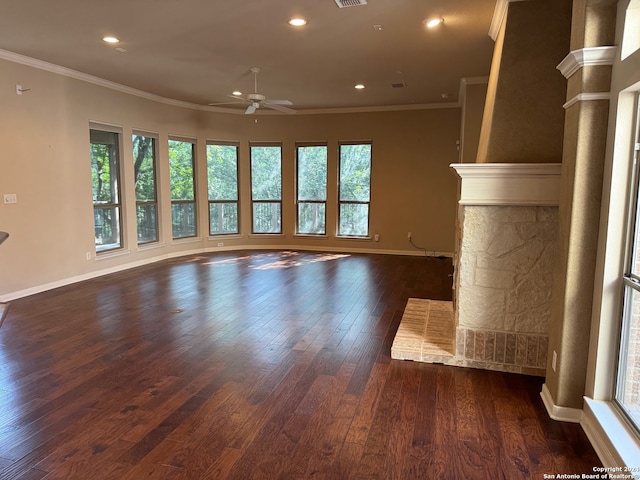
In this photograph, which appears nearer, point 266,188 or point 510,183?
point 510,183

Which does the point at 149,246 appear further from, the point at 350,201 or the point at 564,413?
the point at 564,413

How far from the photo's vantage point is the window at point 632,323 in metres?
2.16

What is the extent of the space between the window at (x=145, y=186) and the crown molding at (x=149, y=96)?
73 cm

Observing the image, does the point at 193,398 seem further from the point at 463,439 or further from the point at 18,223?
the point at 18,223

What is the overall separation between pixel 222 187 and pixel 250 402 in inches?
266

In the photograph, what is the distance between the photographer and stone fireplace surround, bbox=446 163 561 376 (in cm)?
306

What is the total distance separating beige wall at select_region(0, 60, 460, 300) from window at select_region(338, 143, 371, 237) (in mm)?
161

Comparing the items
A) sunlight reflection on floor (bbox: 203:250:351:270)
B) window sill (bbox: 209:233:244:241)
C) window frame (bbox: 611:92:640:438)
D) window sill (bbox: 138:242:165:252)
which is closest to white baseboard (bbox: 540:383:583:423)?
window frame (bbox: 611:92:640:438)

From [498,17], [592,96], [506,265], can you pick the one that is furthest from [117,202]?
[592,96]

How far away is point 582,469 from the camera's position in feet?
6.89

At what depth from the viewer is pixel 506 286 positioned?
126 inches

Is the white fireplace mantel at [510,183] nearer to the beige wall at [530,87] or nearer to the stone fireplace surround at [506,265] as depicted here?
the stone fireplace surround at [506,265]

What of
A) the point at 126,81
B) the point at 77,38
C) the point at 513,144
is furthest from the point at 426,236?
the point at 77,38

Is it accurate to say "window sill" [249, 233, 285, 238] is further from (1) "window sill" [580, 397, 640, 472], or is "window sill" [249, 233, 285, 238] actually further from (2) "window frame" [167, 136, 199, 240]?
(1) "window sill" [580, 397, 640, 472]
